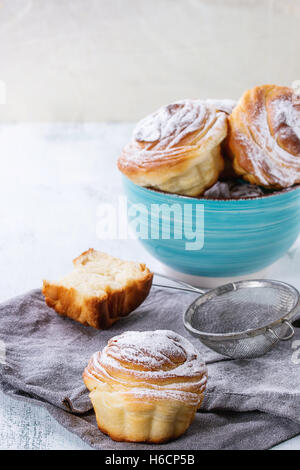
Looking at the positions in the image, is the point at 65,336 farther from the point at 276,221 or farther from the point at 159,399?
the point at 276,221

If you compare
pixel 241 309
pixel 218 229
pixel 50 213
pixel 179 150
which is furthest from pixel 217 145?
pixel 50 213

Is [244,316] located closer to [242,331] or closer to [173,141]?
[242,331]

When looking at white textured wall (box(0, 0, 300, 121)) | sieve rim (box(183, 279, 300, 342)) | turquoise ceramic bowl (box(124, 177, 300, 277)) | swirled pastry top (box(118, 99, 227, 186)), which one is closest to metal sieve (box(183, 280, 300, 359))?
sieve rim (box(183, 279, 300, 342))

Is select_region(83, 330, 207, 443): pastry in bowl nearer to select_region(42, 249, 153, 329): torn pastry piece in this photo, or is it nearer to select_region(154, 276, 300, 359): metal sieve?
select_region(154, 276, 300, 359): metal sieve

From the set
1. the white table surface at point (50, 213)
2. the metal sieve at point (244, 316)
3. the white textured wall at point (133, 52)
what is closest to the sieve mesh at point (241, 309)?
the metal sieve at point (244, 316)

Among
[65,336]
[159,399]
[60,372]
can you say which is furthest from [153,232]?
[159,399]

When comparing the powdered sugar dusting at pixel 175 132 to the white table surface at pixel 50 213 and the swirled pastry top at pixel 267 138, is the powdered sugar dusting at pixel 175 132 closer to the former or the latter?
the swirled pastry top at pixel 267 138
